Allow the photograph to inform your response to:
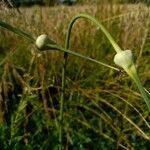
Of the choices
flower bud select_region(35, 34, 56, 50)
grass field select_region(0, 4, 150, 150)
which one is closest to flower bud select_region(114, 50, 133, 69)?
flower bud select_region(35, 34, 56, 50)

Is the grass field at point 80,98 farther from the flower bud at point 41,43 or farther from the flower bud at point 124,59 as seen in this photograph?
the flower bud at point 124,59

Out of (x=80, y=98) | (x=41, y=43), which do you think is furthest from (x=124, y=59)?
(x=80, y=98)

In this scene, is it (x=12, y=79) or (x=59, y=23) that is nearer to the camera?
(x=12, y=79)

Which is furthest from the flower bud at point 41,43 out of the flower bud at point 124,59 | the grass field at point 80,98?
the grass field at point 80,98

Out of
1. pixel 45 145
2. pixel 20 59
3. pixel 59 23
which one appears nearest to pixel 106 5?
pixel 59 23

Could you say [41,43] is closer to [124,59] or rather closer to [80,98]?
[124,59]

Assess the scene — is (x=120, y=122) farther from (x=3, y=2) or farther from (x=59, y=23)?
(x=3, y=2)

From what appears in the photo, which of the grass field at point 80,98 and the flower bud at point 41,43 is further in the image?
the grass field at point 80,98

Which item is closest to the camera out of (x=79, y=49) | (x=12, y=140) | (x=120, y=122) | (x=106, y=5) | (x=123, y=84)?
(x=12, y=140)
